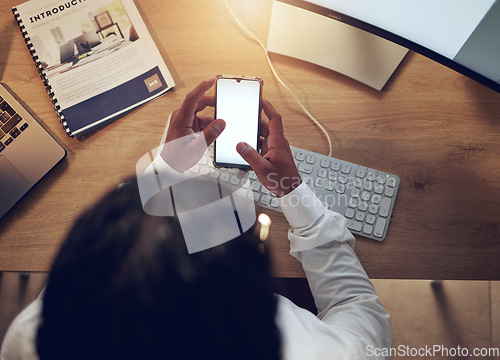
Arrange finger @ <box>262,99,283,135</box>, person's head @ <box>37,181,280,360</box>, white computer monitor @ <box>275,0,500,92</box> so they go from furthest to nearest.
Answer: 1. finger @ <box>262,99,283,135</box>
2. white computer monitor @ <box>275,0,500,92</box>
3. person's head @ <box>37,181,280,360</box>

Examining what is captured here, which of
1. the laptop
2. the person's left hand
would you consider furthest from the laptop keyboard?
the person's left hand

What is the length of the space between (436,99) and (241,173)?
17.3 inches

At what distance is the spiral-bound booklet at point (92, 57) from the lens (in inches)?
26.7

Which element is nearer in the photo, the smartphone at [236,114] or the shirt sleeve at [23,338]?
the shirt sleeve at [23,338]

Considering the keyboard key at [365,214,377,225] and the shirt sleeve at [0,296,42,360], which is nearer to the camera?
the shirt sleeve at [0,296,42,360]

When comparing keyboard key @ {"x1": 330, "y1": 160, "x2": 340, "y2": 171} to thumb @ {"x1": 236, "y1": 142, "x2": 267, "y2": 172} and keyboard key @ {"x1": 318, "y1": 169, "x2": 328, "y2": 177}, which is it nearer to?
keyboard key @ {"x1": 318, "y1": 169, "x2": 328, "y2": 177}

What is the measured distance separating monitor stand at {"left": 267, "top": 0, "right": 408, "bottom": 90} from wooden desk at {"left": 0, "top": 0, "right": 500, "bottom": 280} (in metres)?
0.02

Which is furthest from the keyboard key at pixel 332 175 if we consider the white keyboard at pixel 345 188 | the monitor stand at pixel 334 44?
the monitor stand at pixel 334 44

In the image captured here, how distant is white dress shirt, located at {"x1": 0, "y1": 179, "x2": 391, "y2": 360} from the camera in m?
0.52

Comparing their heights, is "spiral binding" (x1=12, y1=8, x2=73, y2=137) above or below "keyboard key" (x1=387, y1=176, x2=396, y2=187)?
below

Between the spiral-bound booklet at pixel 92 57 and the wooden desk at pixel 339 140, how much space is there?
3 cm

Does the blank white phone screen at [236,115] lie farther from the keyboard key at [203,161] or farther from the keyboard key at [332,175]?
the keyboard key at [332,175]

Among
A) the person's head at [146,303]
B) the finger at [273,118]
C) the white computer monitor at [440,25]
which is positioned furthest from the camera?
the finger at [273,118]

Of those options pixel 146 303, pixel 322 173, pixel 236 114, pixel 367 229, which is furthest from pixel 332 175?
pixel 146 303
